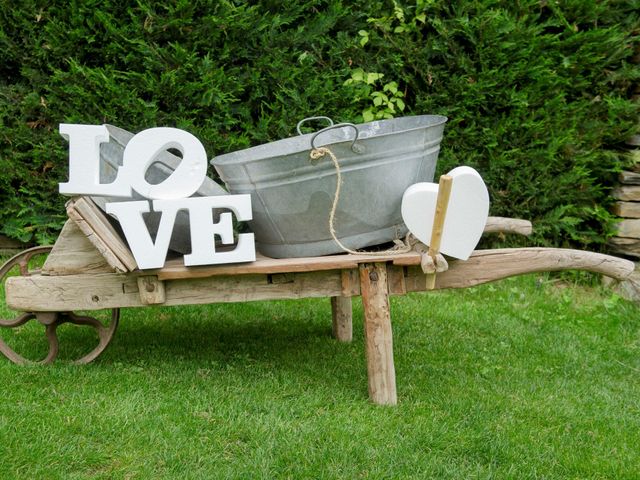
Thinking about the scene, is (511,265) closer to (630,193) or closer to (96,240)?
(96,240)

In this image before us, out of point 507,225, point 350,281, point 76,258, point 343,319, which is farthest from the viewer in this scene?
point 343,319

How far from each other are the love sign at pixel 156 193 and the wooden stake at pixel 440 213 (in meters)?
0.66

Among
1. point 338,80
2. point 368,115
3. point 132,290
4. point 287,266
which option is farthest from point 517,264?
point 338,80

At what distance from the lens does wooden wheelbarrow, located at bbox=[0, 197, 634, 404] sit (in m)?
2.64

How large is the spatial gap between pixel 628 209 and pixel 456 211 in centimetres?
272

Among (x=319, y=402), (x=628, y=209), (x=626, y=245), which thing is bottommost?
(x=626, y=245)

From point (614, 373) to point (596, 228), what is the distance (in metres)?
1.84

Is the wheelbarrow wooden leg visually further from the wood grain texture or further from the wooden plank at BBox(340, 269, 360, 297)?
the wood grain texture

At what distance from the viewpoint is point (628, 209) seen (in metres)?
4.78

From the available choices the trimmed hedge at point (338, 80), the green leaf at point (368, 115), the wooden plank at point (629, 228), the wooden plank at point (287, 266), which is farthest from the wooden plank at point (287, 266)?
the wooden plank at point (629, 228)

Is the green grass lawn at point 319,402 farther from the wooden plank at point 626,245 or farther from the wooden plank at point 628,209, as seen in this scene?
the wooden plank at point 628,209

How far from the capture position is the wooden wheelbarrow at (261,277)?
2641 mm

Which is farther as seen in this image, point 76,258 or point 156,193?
point 76,258

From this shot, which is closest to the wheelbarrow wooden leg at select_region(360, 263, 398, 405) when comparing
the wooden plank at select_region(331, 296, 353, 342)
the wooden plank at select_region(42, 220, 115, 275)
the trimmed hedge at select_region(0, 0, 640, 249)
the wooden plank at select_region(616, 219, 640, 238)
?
the wooden plank at select_region(331, 296, 353, 342)
